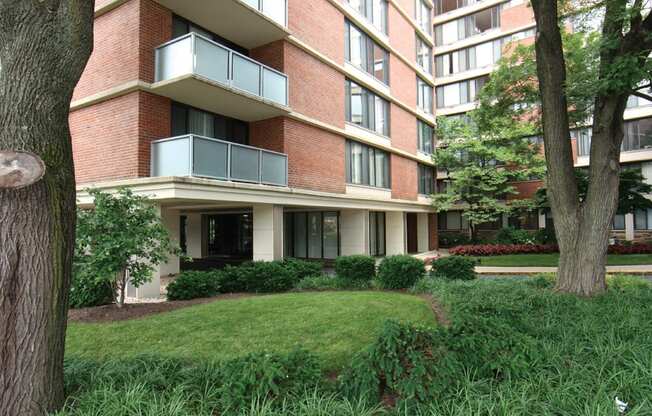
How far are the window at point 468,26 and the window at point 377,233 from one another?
1869 centimetres

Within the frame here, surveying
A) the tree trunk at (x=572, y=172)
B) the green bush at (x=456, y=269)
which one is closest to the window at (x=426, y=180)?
the green bush at (x=456, y=269)

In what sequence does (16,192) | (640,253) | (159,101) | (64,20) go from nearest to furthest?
(16,192) < (64,20) < (159,101) < (640,253)

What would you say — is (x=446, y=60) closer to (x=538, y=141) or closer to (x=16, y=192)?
(x=538, y=141)

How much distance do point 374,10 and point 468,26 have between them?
591 inches

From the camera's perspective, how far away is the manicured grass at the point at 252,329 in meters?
5.56

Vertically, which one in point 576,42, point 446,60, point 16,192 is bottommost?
point 16,192

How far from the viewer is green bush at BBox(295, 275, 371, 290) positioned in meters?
10.8

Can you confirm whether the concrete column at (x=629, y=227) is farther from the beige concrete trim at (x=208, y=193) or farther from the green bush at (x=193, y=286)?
the green bush at (x=193, y=286)

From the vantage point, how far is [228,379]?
11.1ft

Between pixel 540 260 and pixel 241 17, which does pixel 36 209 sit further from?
pixel 540 260

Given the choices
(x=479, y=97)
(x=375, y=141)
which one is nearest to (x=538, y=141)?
(x=375, y=141)

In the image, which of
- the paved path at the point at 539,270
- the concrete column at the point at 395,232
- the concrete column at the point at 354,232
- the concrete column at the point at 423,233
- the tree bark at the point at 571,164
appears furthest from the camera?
the concrete column at the point at 423,233

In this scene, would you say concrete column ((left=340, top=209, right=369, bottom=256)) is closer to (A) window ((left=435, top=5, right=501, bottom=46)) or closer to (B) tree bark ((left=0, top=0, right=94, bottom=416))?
(B) tree bark ((left=0, top=0, right=94, bottom=416))

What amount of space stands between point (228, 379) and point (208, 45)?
32.1ft
